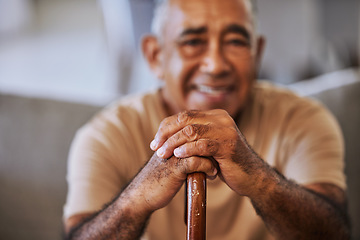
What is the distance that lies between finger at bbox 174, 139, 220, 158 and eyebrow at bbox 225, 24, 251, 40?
0.38 meters

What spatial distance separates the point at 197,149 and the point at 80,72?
3189 millimetres

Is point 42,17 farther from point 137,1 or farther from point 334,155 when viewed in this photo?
point 334,155

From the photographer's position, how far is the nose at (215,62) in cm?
81

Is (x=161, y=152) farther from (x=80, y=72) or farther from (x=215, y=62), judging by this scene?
(x=80, y=72)

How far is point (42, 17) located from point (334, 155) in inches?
150

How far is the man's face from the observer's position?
0.84 m

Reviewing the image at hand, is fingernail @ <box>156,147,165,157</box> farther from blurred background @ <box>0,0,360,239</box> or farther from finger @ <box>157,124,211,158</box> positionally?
blurred background @ <box>0,0,360,239</box>

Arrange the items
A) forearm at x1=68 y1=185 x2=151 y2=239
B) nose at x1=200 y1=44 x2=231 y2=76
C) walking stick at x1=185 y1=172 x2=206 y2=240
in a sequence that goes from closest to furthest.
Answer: walking stick at x1=185 y1=172 x2=206 y2=240, forearm at x1=68 y1=185 x2=151 y2=239, nose at x1=200 y1=44 x2=231 y2=76

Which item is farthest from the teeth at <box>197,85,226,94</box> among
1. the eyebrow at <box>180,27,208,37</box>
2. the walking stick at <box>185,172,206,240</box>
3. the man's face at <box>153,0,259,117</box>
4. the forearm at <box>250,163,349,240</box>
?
the walking stick at <box>185,172,206,240</box>

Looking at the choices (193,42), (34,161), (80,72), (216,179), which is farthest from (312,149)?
(80,72)

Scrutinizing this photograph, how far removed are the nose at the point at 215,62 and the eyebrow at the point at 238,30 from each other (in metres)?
0.04

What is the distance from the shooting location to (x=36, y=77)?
11.0 feet

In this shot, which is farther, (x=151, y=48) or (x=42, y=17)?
(x=42, y=17)

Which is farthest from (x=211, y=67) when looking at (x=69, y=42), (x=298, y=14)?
(x=69, y=42)
